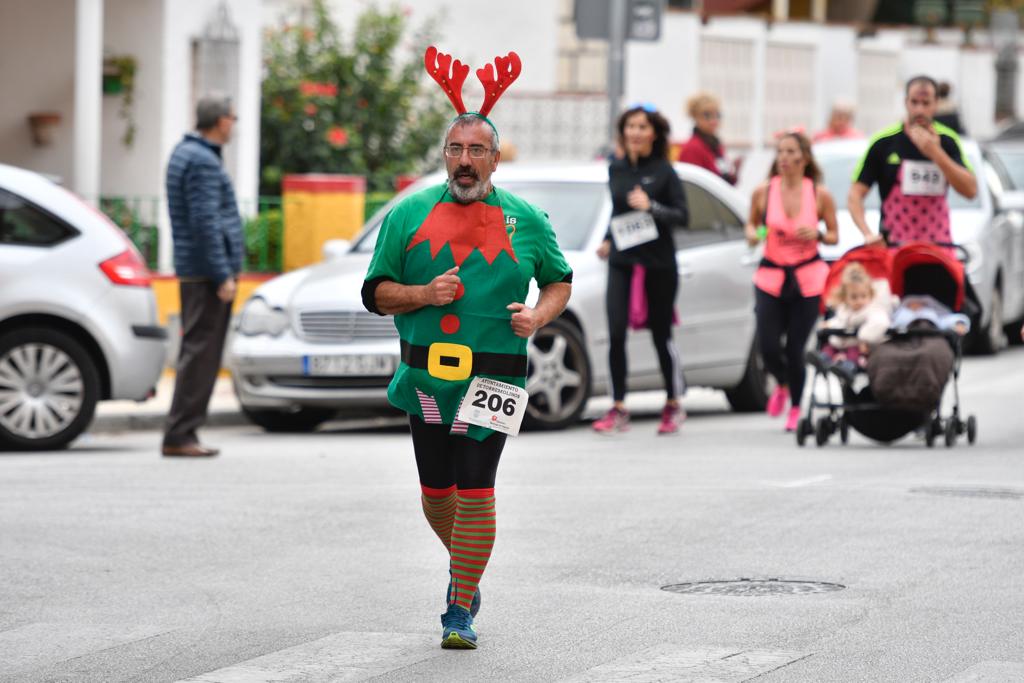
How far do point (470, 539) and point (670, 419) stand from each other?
7.05m

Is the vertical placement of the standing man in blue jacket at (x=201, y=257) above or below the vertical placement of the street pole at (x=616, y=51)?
below

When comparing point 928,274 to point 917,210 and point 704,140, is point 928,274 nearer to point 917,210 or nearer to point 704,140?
point 917,210

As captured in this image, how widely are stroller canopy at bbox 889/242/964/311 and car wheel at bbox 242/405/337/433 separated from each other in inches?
147

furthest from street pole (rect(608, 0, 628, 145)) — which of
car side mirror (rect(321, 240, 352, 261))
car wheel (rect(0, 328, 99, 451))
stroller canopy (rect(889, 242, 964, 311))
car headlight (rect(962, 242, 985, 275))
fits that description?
car wheel (rect(0, 328, 99, 451))

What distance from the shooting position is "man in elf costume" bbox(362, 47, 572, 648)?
727 centimetres

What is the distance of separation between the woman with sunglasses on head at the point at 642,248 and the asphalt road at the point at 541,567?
0.89 meters

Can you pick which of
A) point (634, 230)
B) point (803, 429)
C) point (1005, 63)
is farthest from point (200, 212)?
point (1005, 63)

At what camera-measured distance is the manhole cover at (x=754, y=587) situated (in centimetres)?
819

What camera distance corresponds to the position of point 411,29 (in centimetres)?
3241

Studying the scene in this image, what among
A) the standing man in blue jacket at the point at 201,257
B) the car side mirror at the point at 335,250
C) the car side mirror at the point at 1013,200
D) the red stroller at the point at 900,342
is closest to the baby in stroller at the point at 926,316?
the red stroller at the point at 900,342

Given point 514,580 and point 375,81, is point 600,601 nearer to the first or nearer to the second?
point 514,580

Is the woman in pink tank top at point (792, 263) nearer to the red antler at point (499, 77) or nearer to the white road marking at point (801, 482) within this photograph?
the white road marking at point (801, 482)

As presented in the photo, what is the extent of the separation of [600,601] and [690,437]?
6220 mm

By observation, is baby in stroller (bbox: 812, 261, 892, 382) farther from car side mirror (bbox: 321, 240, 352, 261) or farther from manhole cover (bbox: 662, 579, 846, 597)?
manhole cover (bbox: 662, 579, 846, 597)
